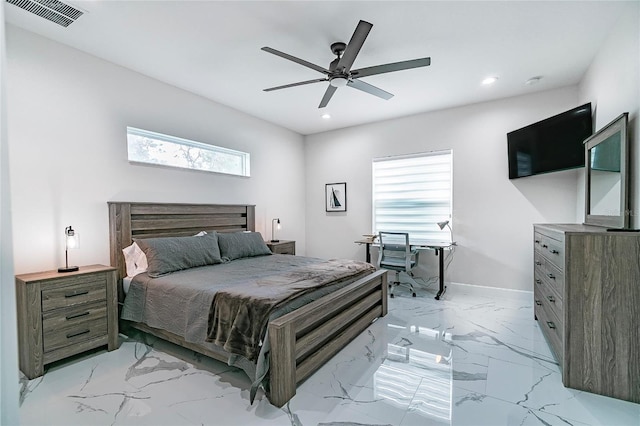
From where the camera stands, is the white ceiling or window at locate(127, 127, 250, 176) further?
window at locate(127, 127, 250, 176)

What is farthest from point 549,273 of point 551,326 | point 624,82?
point 624,82

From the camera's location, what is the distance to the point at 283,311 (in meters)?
2.03

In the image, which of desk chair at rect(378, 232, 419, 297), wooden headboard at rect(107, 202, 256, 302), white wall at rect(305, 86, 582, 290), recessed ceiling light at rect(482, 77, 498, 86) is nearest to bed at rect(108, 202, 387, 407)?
wooden headboard at rect(107, 202, 256, 302)

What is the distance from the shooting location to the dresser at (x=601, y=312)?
180cm

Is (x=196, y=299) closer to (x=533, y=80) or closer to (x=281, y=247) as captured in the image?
(x=281, y=247)

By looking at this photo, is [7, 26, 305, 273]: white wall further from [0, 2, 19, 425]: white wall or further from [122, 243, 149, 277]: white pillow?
[0, 2, 19, 425]: white wall

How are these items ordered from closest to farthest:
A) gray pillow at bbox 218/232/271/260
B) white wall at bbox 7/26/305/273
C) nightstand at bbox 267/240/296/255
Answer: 1. white wall at bbox 7/26/305/273
2. gray pillow at bbox 218/232/271/260
3. nightstand at bbox 267/240/296/255

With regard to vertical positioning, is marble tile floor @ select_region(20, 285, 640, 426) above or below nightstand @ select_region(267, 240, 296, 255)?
below

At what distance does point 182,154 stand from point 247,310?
2.54 meters

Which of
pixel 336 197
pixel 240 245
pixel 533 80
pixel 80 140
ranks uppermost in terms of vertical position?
pixel 533 80

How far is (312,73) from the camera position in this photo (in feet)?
10.6

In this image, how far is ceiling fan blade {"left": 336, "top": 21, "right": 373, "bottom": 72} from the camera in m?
1.92

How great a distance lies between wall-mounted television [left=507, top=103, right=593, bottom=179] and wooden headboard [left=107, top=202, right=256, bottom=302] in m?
3.72

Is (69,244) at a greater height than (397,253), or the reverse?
(69,244)
